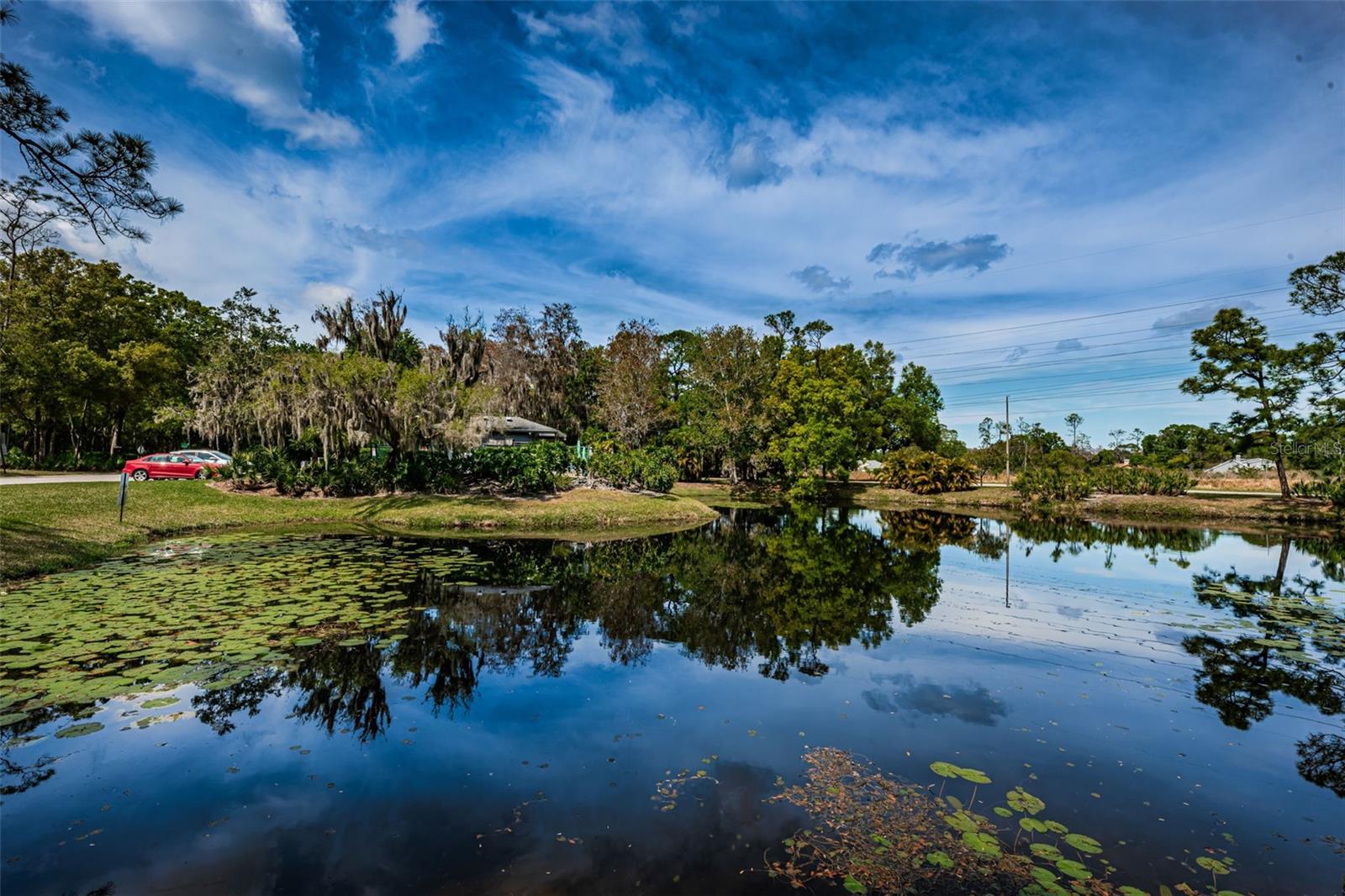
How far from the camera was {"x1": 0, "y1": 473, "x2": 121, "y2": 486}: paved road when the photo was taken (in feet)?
65.9

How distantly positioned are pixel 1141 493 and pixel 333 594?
4111 cm

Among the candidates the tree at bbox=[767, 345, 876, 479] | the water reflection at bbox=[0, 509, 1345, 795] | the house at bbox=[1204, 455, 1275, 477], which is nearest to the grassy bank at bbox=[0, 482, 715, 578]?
the water reflection at bbox=[0, 509, 1345, 795]

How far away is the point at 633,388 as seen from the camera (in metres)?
38.8

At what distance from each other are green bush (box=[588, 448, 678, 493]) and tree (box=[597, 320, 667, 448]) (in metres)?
5.07

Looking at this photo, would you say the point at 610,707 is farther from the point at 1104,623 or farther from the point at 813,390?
the point at 813,390

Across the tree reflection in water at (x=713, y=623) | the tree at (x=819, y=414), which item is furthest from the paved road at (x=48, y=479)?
the tree at (x=819, y=414)

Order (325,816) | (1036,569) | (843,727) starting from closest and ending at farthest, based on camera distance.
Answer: (325,816) → (843,727) → (1036,569)

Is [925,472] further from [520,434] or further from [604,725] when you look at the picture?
[604,725]

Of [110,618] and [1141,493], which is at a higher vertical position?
[1141,493]

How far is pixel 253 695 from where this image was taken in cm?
A: 686

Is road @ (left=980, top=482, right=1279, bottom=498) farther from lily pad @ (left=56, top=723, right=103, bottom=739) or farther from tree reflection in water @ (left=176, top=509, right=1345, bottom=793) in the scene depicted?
lily pad @ (left=56, top=723, right=103, bottom=739)

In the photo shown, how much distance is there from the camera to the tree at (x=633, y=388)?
124 feet

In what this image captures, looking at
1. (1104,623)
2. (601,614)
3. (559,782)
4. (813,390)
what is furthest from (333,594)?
(813,390)

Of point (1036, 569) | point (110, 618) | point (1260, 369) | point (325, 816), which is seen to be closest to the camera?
point (325, 816)
